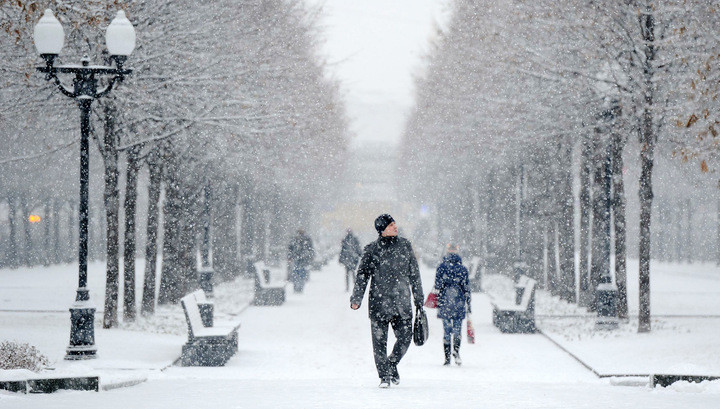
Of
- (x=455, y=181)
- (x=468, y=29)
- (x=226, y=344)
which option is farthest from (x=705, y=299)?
(x=455, y=181)

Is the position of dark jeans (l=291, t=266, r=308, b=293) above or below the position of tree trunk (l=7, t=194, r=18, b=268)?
below

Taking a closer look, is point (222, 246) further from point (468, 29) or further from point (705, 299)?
point (705, 299)

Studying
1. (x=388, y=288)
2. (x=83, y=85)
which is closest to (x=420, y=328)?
(x=388, y=288)

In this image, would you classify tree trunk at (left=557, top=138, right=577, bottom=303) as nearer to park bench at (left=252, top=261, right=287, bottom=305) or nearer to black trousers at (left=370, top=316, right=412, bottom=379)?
park bench at (left=252, top=261, right=287, bottom=305)

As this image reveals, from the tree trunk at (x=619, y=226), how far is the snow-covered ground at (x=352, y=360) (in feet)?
2.77

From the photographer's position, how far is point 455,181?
190 ft

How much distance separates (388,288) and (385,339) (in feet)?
1.78

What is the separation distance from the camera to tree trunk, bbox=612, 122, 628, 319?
22562 mm

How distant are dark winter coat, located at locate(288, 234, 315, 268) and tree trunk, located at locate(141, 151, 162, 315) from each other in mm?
8408

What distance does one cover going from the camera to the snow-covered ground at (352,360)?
1021 cm

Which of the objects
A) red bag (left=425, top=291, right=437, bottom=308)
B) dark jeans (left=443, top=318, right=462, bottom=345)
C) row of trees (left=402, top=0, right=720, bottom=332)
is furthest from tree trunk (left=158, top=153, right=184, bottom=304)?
red bag (left=425, top=291, right=437, bottom=308)

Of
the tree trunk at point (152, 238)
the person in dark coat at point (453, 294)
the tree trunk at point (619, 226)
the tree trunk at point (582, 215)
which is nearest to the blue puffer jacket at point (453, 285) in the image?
the person in dark coat at point (453, 294)

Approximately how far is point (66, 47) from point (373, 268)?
10.7 m

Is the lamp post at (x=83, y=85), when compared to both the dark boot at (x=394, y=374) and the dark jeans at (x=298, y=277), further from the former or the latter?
the dark jeans at (x=298, y=277)
